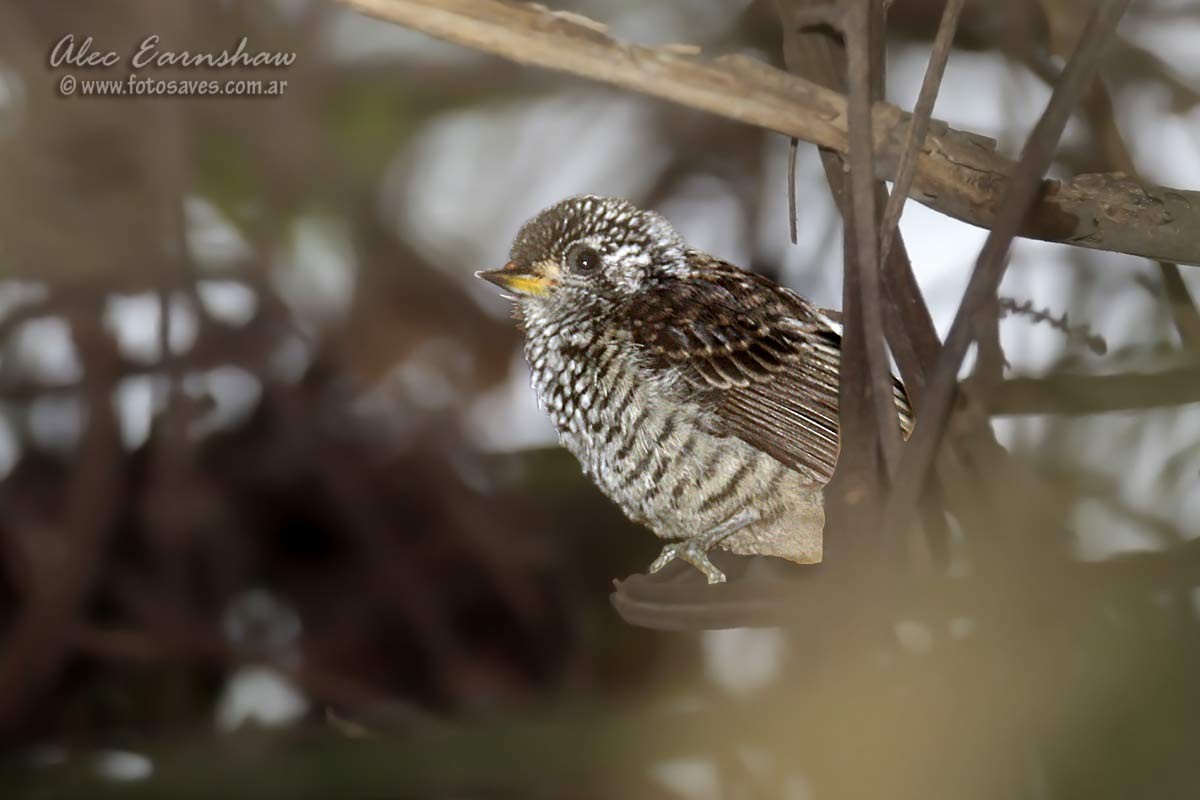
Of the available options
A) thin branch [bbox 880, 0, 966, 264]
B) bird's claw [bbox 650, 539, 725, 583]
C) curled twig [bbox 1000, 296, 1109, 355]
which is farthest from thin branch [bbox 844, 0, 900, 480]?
bird's claw [bbox 650, 539, 725, 583]

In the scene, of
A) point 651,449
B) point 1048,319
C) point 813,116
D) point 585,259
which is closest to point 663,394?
point 651,449

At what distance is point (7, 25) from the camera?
239 cm

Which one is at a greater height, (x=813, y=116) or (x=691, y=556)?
(x=813, y=116)

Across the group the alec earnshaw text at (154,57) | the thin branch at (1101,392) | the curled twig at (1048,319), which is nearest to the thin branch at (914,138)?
the curled twig at (1048,319)

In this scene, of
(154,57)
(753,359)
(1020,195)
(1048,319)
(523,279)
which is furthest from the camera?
(154,57)

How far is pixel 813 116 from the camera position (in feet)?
2.82

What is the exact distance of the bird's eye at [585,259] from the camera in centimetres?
134

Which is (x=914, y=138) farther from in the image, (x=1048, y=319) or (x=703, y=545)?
(x=703, y=545)

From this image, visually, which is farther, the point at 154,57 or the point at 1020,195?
the point at 154,57

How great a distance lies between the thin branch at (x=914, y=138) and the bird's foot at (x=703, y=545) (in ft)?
1.67

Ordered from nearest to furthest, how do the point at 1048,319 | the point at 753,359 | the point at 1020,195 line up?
the point at 1020,195 → the point at 1048,319 → the point at 753,359

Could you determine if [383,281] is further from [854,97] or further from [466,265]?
[854,97]

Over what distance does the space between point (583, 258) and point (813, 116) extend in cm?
53

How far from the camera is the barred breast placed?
51.9 inches
